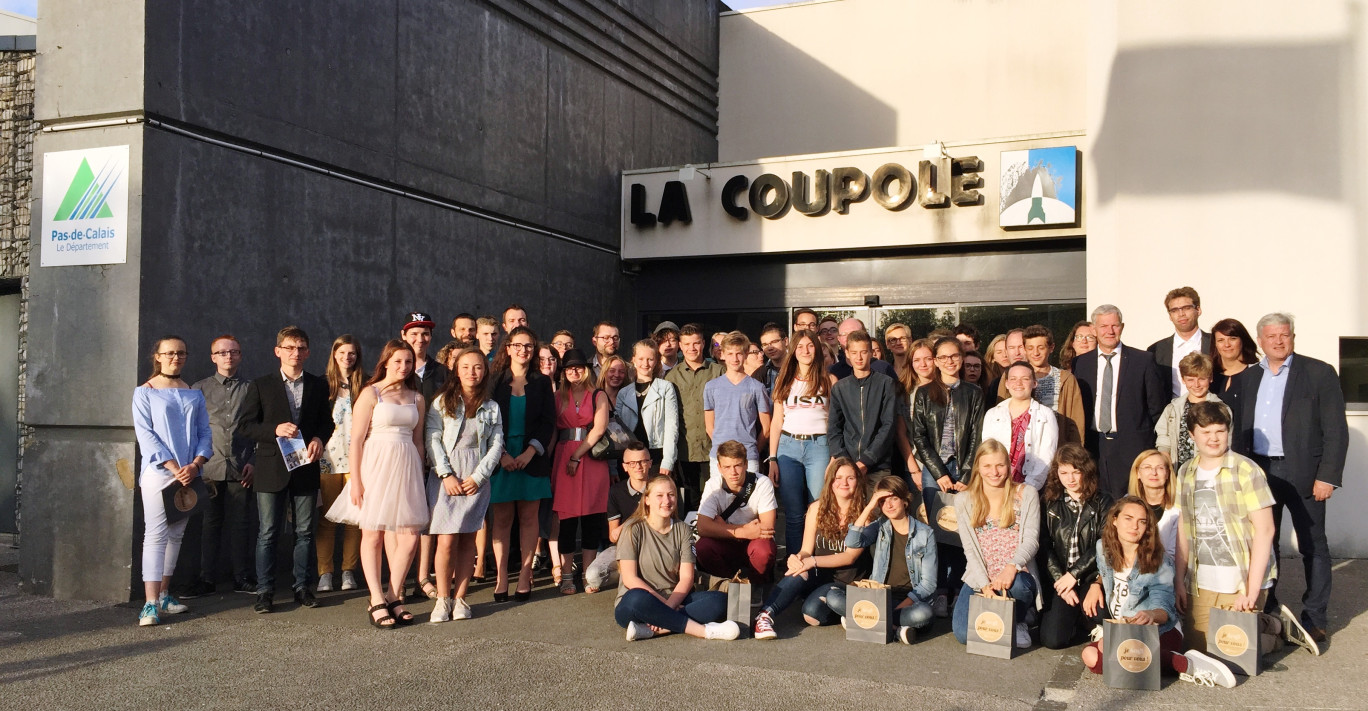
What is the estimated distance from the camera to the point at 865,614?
5.96 m

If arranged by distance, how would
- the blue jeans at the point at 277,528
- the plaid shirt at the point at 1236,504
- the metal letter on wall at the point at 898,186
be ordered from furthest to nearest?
the metal letter on wall at the point at 898,186 < the blue jeans at the point at 277,528 < the plaid shirt at the point at 1236,504

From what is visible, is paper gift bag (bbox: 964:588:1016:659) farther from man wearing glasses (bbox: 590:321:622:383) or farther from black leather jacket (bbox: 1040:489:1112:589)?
man wearing glasses (bbox: 590:321:622:383)

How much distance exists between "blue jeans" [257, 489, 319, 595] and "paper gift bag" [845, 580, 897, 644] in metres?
3.49

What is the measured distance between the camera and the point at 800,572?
6.36 m

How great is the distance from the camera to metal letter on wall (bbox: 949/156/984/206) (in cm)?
1218

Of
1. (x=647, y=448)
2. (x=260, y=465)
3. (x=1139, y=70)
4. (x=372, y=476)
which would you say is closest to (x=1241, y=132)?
(x=1139, y=70)

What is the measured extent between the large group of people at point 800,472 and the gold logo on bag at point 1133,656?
29 cm

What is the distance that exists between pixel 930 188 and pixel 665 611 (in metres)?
7.70

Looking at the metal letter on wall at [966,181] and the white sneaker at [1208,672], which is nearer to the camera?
the white sneaker at [1208,672]

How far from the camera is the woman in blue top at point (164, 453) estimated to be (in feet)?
21.6

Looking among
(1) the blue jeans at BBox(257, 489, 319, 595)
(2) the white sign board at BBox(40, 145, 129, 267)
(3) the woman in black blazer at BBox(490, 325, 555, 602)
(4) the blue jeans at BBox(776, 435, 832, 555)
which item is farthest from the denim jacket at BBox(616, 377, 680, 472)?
(2) the white sign board at BBox(40, 145, 129, 267)

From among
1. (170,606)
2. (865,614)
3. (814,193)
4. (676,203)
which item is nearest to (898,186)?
(814,193)

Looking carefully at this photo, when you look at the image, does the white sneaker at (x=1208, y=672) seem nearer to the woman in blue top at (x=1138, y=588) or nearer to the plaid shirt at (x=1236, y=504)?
the woman in blue top at (x=1138, y=588)

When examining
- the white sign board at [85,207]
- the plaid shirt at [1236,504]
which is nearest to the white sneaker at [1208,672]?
the plaid shirt at [1236,504]
